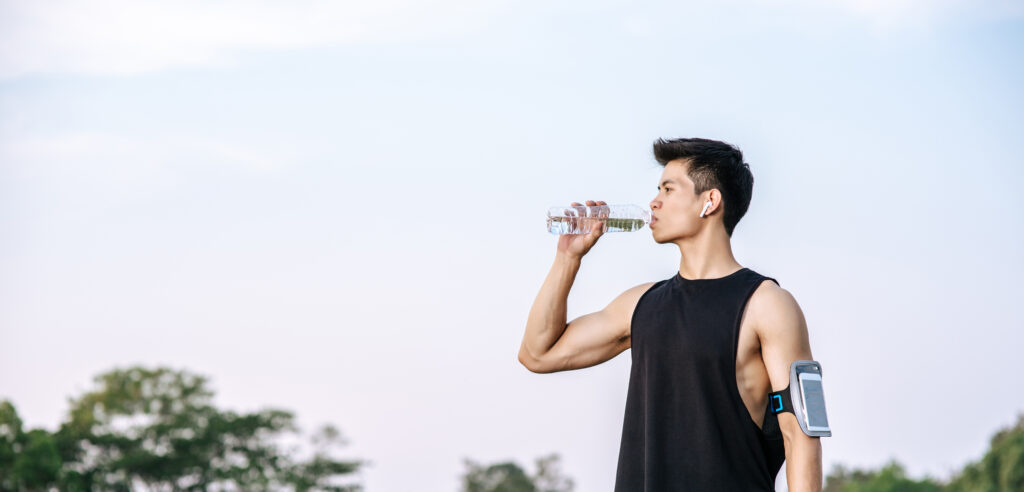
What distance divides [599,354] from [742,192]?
80 centimetres

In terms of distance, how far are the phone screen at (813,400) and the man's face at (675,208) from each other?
0.68 meters

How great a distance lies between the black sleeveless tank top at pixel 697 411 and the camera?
4277 millimetres

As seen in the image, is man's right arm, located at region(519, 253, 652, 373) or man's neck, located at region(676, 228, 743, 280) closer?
man's neck, located at region(676, 228, 743, 280)

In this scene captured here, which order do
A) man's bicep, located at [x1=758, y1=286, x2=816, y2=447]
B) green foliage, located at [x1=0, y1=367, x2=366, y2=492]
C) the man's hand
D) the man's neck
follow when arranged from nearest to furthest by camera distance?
man's bicep, located at [x1=758, y1=286, x2=816, y2=447]
the man's neck
the man's hand
green foliage, located at [x1=0, y1=367, x2=366, y2=492]

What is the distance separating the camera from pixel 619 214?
15.7 feet

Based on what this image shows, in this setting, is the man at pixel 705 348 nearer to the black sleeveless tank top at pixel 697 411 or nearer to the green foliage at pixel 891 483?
the black sleeveless tank top at pixel 697 411

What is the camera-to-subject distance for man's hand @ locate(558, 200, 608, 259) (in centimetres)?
466

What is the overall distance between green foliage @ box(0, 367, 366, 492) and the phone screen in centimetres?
4634

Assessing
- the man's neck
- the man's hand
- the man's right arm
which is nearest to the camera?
the man's neck

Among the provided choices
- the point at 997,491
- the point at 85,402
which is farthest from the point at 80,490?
the point at 997,491

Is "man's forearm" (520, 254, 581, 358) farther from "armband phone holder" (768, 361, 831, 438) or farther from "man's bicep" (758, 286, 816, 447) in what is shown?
"armband phone holder" (768, 361, 831, 438)

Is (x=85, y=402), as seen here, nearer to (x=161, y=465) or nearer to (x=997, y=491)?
(x=161, y=465)

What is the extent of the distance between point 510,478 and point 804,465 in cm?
7082

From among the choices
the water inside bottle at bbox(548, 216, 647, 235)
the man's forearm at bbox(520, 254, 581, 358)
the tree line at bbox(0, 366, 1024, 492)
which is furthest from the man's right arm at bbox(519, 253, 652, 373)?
the tree line at bbox(0, 366, 1024, 492)
